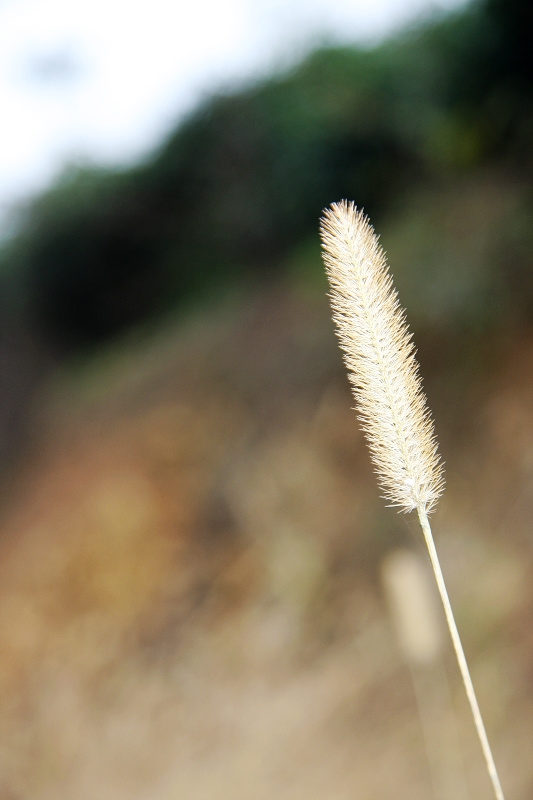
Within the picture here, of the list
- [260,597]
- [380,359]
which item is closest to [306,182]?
[260,597]

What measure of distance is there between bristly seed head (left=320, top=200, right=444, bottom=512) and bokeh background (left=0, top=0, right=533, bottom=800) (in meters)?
1.10

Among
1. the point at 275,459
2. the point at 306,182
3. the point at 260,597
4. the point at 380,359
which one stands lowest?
the point at 260,597

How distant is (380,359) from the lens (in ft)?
3.08

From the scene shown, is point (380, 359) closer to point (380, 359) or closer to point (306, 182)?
point (380, 359)

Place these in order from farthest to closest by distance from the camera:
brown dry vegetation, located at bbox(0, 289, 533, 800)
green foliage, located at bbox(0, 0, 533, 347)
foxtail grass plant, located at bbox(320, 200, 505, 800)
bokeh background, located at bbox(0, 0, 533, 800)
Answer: green foliage, located at bbox(0, 0, 533, 347), bokeh background, located at bbox(0, 0, 533, 800), brown dry vegetation, located at bbox(0, 289, 533, 800), foxtail grass plant, located at bbox(320, 200, 505, 800)

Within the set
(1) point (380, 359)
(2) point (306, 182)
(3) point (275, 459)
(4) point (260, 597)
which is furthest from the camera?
(2) point (306, 182)

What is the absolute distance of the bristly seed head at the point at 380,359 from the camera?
0.92 meters

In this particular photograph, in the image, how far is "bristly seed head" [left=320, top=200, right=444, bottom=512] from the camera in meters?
0.92

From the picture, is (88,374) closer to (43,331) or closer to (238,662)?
(43,331)

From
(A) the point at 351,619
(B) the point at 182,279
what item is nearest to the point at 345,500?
(A) the point at 351,619

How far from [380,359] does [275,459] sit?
371cm

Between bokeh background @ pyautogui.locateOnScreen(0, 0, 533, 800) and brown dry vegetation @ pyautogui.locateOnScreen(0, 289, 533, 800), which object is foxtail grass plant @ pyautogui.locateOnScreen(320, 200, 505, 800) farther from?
brown dry vegetation @ pyautogui.locateOnScreen(0, 289, 533, 800)

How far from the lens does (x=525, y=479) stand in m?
3.49

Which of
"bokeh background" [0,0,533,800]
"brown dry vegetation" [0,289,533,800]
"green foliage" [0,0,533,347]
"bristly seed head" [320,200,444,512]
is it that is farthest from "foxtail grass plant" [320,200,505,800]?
"green foliage" [0,0,533,347]
